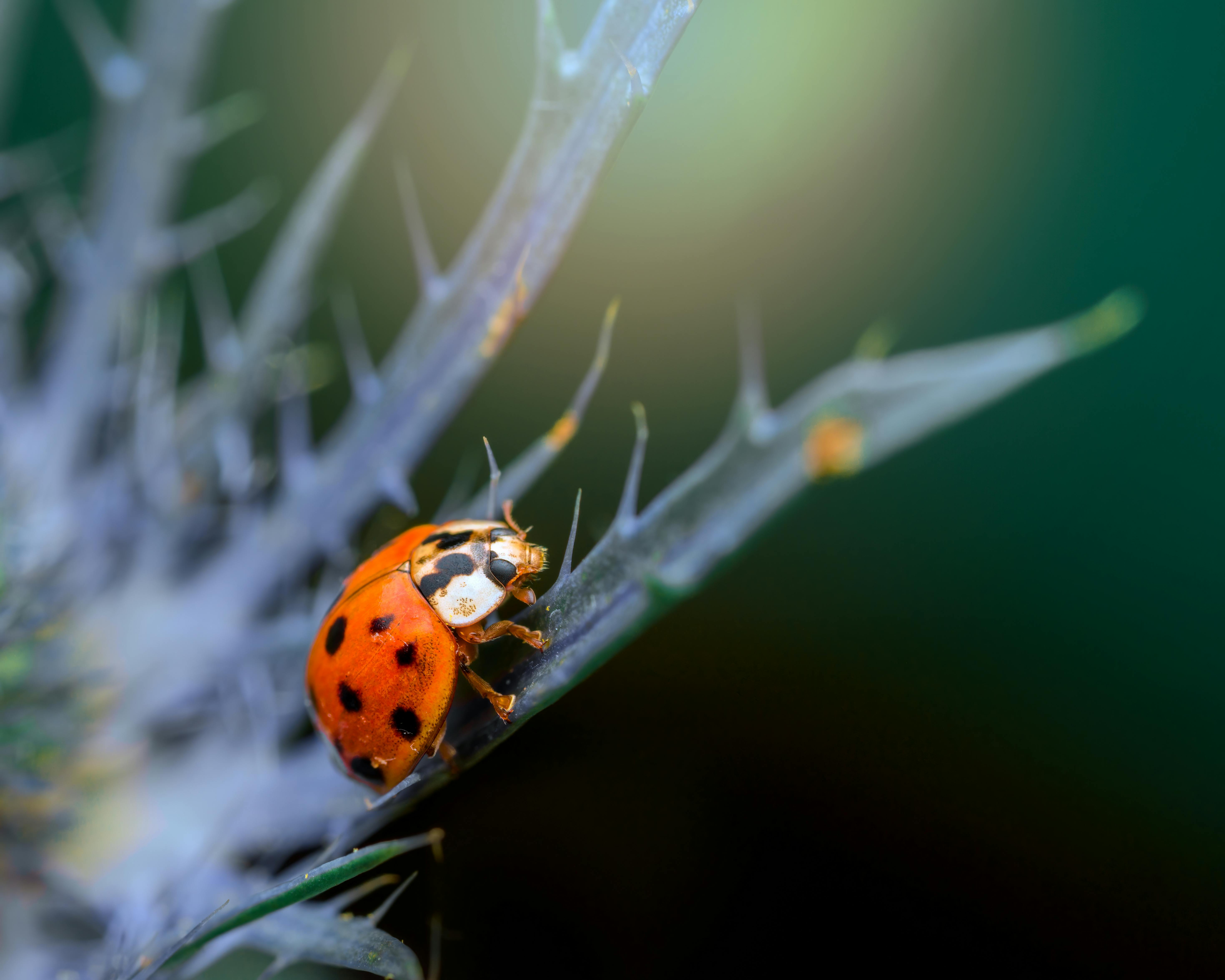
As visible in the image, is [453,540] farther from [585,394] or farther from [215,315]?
[215,315]

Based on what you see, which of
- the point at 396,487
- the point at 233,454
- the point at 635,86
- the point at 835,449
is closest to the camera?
the point at 835,449

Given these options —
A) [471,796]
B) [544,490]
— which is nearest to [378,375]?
[544,490]

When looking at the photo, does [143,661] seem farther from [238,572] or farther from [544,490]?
[544,490]

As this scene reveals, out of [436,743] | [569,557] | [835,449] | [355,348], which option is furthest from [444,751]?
[355,348]

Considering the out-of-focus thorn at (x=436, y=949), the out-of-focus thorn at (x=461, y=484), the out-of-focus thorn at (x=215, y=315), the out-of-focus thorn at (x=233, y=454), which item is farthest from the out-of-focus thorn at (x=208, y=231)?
the out-of-focus thorn at (x=436, y=949)

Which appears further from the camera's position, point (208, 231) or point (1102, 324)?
point (208, 231)

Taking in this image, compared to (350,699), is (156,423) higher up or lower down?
higher up
